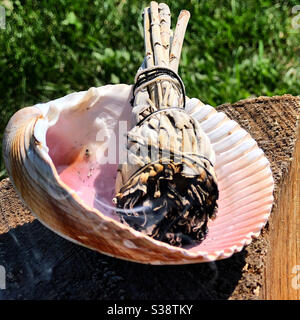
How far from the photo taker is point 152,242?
1.13 metres

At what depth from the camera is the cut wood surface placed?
4.30 ft

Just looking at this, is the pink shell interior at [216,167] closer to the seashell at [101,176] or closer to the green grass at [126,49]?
the seashell at [101,176]

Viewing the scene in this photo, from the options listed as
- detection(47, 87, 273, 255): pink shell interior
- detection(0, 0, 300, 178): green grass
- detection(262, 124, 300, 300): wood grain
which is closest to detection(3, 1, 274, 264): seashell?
detection(47, 87, 273, 255): pink shell interior

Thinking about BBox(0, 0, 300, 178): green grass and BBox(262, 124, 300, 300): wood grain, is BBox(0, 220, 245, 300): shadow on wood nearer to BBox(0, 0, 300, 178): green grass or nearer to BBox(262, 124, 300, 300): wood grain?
BBox(262, 124, 300, 300): wood grain

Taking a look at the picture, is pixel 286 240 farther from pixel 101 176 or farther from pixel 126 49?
pixel 126 49

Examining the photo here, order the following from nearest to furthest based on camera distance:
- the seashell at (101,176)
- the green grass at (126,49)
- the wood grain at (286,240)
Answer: the seashell at (101,176), the wood grain at (286,240), the green grass at (126,49)

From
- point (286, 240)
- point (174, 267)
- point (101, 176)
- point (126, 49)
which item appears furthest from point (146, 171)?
point (126, 49)

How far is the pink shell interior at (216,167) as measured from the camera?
1.36 meters

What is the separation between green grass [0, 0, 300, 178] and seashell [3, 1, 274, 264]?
87 cm

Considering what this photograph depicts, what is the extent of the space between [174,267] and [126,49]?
1.50 m

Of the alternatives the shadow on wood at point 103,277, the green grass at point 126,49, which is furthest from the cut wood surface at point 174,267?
the green grass at point 126,49

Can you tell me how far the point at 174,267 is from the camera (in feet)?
4.43

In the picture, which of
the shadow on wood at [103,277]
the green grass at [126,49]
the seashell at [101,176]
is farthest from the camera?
the green grass at [126,49]

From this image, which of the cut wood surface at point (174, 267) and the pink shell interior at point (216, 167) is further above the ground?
the pink shell interior at point (216, 167)
